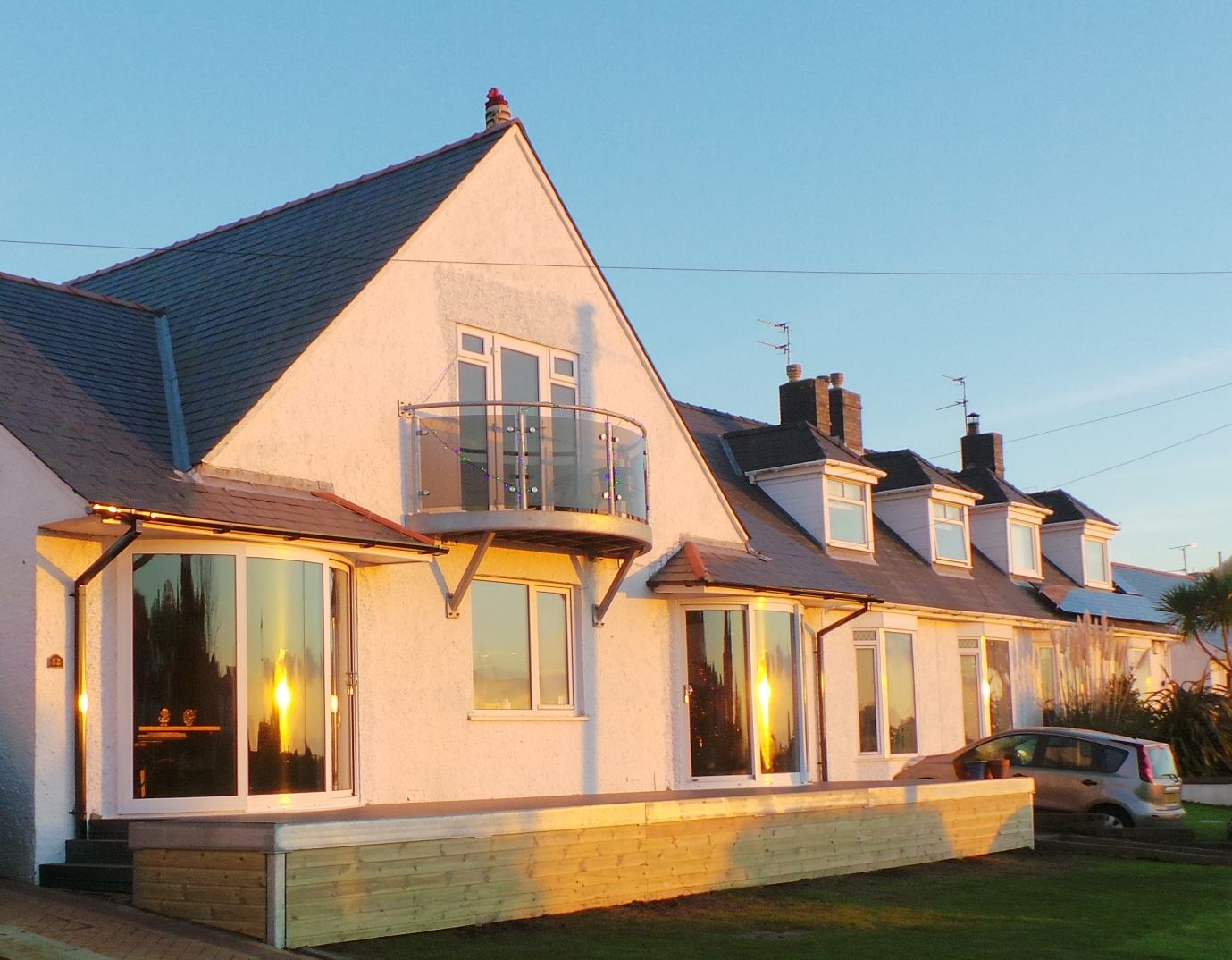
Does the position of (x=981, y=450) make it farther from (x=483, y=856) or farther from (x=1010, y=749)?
(x=483, y=856)

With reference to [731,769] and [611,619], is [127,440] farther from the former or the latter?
[731,769]

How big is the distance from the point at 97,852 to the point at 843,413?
20110 millimetres

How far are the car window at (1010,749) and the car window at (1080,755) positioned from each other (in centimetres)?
20

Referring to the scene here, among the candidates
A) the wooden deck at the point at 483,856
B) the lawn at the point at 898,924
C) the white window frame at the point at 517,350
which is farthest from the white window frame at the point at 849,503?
the lawn at the point at 898,924

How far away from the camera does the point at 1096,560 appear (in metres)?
36.4

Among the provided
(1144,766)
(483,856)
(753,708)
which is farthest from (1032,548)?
(483,856)

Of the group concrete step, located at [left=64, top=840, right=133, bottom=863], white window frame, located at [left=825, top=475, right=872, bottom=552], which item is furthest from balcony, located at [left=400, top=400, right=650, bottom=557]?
white window frame, located at [left=825, top=475, right=872, bottom=552]

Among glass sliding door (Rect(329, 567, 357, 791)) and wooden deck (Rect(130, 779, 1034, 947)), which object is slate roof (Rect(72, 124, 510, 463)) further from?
wooden deck (Rect(130, 779, 1034, 947))

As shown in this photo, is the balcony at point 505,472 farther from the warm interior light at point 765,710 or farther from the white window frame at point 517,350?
the warm interior light at point 765,710

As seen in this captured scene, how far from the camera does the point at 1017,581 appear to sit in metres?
32.8

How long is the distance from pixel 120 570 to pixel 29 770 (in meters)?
1.84

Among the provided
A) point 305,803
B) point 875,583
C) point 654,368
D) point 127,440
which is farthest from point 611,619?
point 875,583

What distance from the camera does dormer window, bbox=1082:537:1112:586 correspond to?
1414 inches

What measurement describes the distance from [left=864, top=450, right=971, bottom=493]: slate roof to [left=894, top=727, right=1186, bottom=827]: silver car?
860cm
